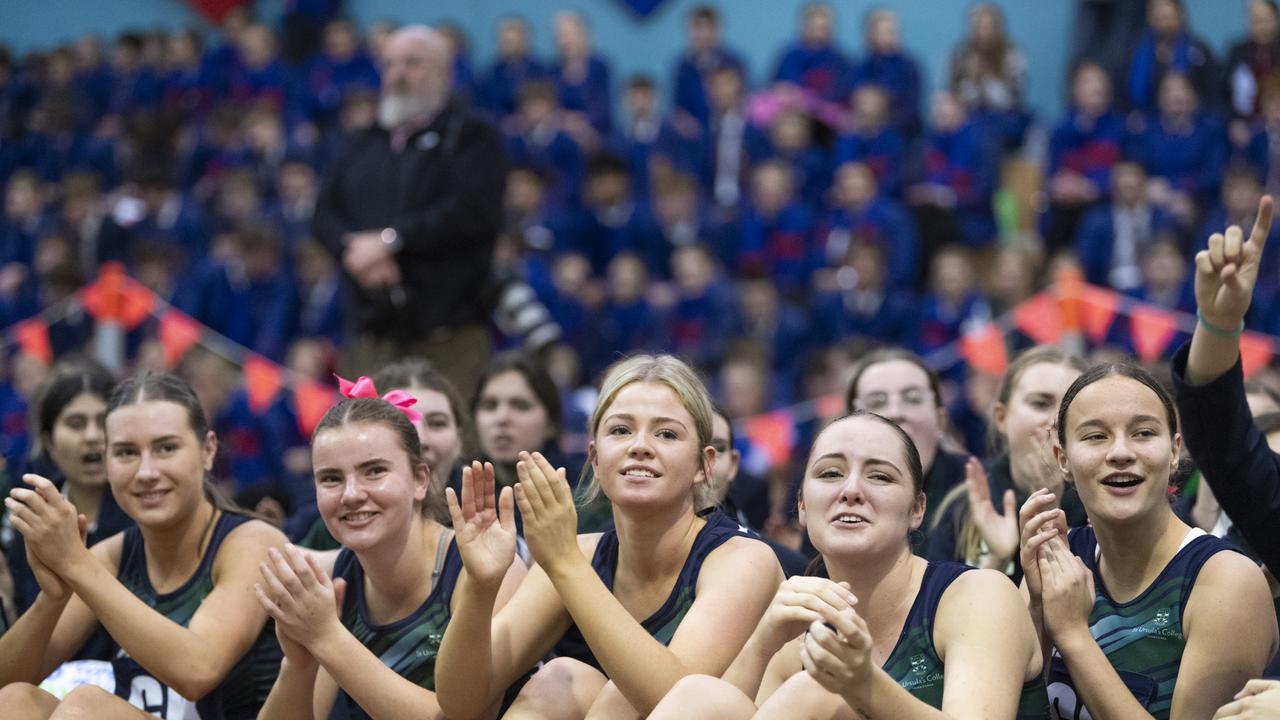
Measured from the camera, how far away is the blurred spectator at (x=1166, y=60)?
35.5ft

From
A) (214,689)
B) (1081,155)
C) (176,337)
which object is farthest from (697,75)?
(214,689)

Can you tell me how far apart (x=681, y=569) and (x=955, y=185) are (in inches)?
313

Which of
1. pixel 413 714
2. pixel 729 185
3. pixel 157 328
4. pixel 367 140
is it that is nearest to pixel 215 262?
pixel 157 328

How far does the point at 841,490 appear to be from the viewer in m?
3.15

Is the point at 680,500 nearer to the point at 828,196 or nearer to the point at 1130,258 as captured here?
the point at 1130,258

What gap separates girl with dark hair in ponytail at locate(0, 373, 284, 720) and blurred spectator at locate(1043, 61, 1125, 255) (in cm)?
775

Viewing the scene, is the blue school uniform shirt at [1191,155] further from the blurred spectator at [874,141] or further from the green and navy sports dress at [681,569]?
the green and navy sports dress at [681,569]

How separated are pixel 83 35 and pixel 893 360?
1304 centimetres

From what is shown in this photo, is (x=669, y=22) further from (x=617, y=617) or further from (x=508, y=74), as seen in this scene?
(x=617, y=617)

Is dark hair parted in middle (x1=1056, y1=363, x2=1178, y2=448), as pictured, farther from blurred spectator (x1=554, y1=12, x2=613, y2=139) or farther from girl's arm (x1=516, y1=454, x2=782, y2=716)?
blurred spectator (x1=554, y1=12, x2=613, y2=139)

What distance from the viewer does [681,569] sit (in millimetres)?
3547

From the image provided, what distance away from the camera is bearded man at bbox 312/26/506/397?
236 inches

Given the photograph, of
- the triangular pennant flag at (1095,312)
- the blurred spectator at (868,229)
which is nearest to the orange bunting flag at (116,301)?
the blurred spectator at (868,229)

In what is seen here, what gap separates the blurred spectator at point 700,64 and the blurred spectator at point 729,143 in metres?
0.44
